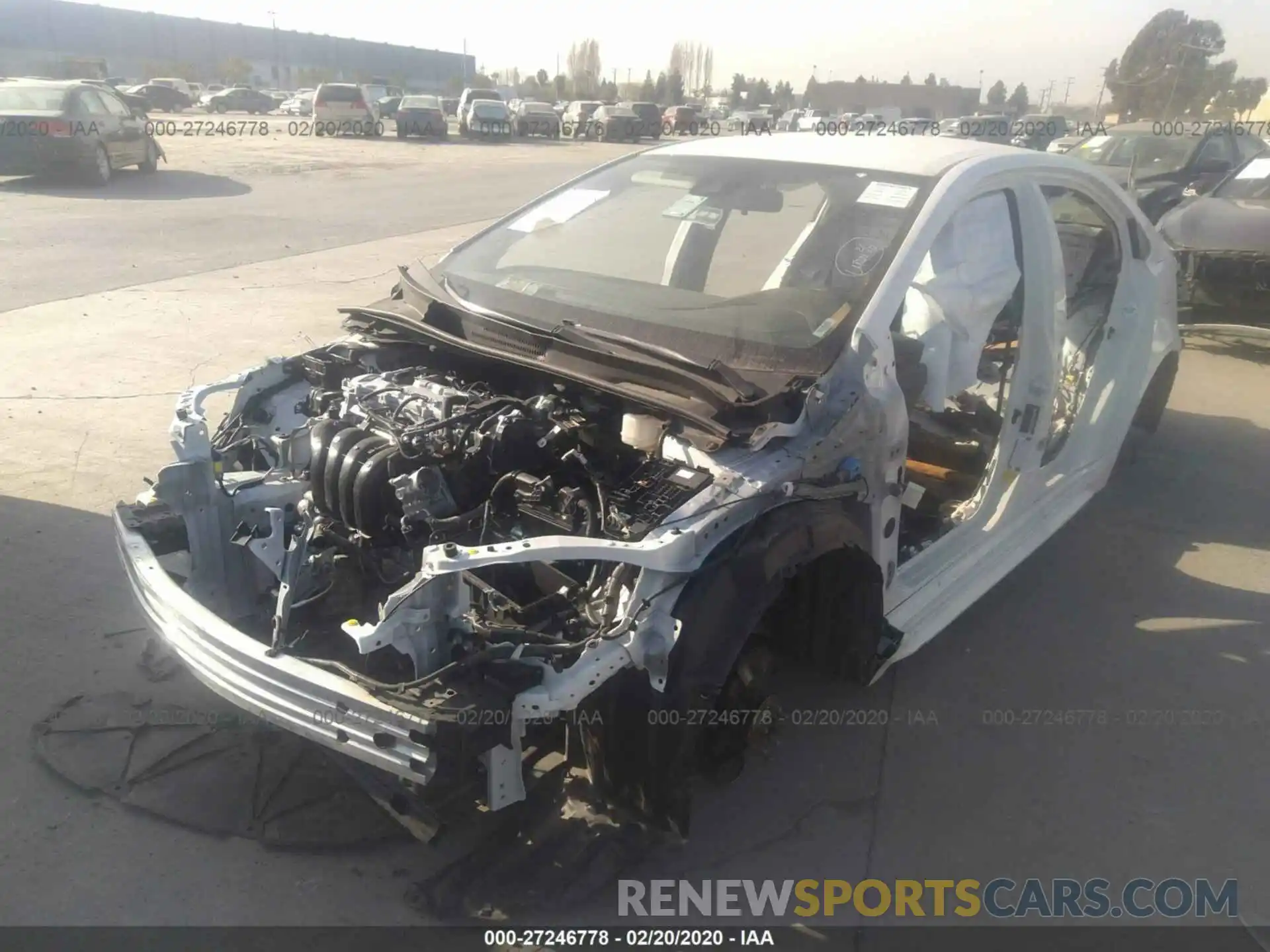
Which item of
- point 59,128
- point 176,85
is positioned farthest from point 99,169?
point 176,85

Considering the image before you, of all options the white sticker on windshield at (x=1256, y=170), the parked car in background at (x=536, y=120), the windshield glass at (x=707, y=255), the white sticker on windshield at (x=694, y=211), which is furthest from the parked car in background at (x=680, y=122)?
the white sticker on windshield at (x=694, y=211)

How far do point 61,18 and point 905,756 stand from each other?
81.1 metres

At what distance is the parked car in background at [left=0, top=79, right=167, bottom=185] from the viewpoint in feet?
47.2

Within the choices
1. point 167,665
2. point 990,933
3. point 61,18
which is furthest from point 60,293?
point 61,18

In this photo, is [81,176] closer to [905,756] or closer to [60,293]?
[60,293]

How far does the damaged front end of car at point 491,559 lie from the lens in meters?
2.23

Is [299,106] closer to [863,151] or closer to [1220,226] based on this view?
[1220,226]

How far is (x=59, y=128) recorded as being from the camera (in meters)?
14.5

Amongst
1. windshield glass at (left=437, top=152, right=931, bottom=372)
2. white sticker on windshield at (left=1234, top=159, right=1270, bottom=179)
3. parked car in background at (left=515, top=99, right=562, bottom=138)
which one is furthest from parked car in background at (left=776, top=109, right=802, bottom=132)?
windshield glass at (left=437, top=152, right=931, bottom=372)

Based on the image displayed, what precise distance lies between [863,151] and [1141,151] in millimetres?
10734

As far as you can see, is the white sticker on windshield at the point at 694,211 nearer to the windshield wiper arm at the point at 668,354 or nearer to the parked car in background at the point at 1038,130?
the windshield wiper arm at the point at 668,354

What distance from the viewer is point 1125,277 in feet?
15.3

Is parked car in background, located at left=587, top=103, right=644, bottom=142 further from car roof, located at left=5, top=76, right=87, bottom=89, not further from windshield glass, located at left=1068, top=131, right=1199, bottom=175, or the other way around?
windshield glass, located at left=1068, top=131, right=1199, bottom=175

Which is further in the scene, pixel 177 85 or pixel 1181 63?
pixel 177 85
